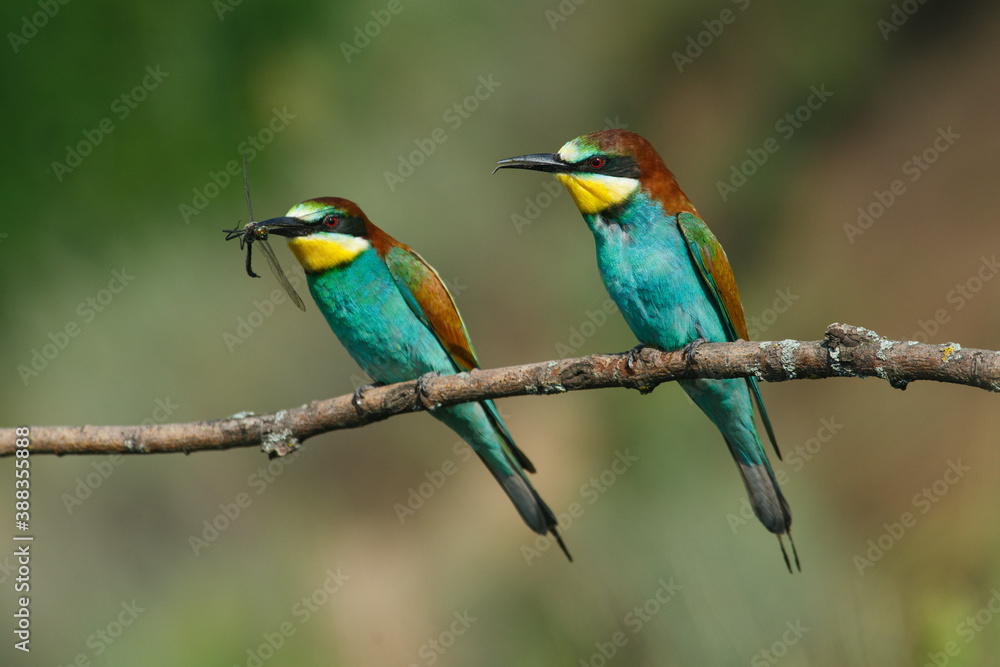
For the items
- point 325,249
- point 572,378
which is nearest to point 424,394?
point 572,378

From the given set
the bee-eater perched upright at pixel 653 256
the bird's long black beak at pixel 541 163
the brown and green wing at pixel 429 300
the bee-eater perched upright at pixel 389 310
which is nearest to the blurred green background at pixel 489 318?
the bee-eater perched upright at pixel 653 256

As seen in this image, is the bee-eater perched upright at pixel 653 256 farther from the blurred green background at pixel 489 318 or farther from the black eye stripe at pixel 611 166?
the blurred green background at pixel 489 318

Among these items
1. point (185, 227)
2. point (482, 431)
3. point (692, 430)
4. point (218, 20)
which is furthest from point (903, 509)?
point (218, 20)

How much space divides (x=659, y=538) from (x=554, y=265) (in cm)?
355

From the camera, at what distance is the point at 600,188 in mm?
2441

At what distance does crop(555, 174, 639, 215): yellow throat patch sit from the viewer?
2.44 meters

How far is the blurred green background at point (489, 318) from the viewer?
2.48m

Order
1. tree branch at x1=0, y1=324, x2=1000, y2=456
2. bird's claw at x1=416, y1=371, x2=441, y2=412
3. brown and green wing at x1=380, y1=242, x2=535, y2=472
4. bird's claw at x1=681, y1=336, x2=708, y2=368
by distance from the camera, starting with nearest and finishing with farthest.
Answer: tree branch at x1=0, y1=324, x2=1000, y2=456 < bird's claw at x1=681, y1=336, x2=708, y2=368 < bird's claw at x1=416, y1=371, x2=441, y2=412 < brown and green wing at x1=380, y1=242, x2=535, y2=472

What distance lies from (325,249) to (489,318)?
337 cm

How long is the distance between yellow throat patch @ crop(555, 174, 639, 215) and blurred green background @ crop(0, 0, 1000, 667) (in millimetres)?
999

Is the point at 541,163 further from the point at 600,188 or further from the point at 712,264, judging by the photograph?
the point at 712,264

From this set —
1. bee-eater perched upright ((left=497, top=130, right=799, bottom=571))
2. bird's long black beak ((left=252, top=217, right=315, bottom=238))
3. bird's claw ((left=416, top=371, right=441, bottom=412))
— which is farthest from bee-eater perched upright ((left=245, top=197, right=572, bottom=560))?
bee-eater perched upright ((left=497, top=130, right=799, bottom=571))

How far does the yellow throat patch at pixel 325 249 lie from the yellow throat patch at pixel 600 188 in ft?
2.50

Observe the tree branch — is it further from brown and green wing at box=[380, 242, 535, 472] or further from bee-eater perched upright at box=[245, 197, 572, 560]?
brown and green wing at box=[380, 242, 535, 472]
